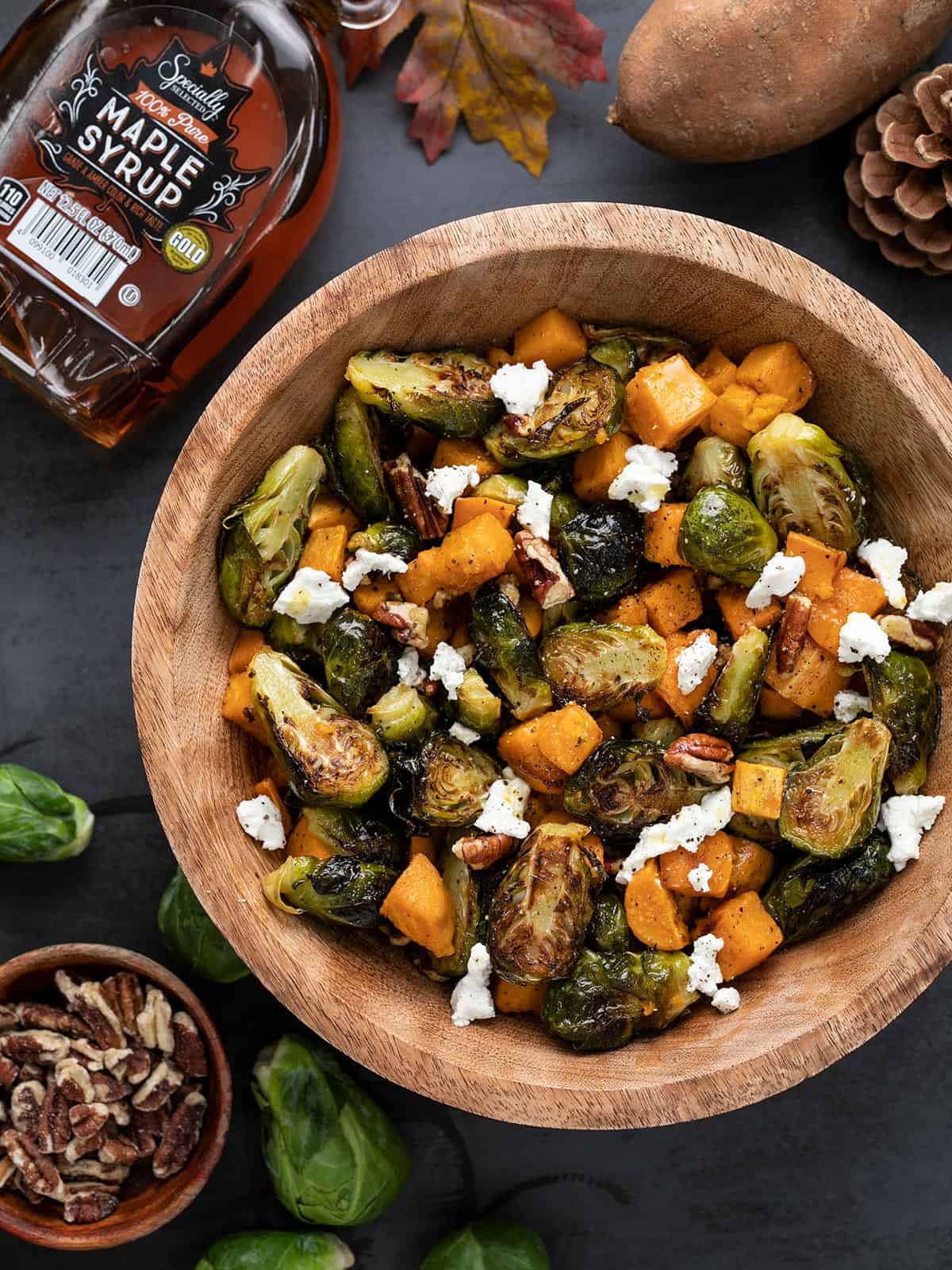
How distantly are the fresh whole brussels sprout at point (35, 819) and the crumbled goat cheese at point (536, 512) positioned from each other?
1.13 meters

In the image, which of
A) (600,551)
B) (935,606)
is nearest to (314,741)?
(600,551)

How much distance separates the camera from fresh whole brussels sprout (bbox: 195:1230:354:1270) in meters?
2.43

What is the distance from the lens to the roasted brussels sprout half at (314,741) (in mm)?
1901

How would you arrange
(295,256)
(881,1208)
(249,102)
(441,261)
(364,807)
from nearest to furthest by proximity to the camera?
(441,261) → (364,807) → (249,102) → (295,256) → (881,1208)

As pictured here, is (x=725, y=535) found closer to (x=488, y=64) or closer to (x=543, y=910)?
(x=543, y=910)

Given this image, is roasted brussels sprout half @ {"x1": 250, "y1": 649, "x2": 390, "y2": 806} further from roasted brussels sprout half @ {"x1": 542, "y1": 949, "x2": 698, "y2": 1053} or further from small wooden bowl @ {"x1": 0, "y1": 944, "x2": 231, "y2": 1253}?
small wooden bowl @ {"x1": 0, "y1": 944, "x2": 231, "y2": 1253}

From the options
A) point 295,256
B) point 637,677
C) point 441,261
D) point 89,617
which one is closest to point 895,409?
point 637,677

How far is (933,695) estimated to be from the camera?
6.67ft

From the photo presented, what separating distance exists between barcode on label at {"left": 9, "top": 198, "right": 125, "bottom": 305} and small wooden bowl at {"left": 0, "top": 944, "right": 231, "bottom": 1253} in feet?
4.16

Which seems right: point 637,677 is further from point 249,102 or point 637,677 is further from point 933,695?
point 249,102

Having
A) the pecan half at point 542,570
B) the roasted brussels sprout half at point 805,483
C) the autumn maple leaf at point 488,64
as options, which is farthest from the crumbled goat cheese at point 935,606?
the autumn maple leaf at point 488,64

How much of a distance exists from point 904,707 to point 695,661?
340 mm

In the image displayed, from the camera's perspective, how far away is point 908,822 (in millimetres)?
1993

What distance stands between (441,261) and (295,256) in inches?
23.7
